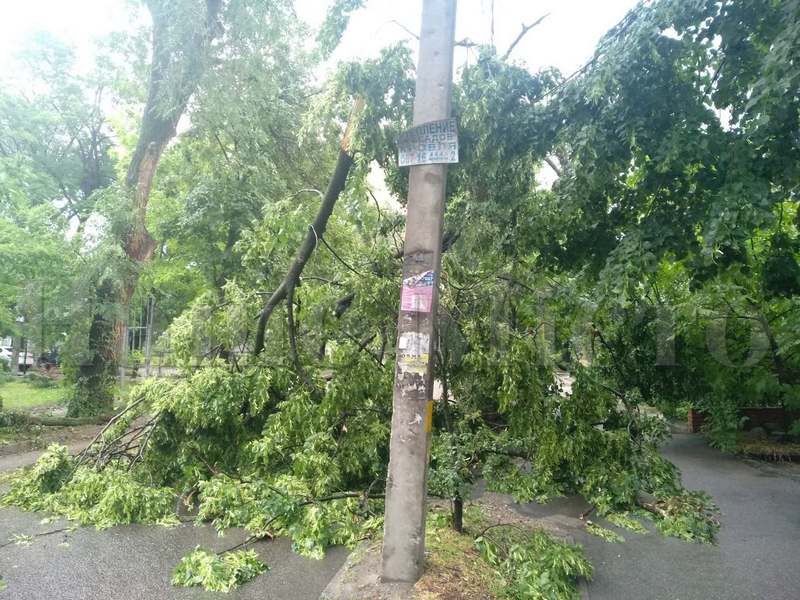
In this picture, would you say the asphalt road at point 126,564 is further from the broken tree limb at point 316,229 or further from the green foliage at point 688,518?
the green foliage at point 688,518

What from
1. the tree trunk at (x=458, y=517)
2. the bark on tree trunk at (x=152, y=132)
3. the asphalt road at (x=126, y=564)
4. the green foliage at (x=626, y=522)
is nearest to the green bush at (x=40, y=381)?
the bark on tree trunk at (x=152, y=132)

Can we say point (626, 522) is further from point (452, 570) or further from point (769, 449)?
point (769, 449)

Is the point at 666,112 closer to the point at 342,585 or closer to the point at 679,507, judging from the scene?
the point at 679,507

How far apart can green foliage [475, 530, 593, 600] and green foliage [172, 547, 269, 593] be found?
191 cm

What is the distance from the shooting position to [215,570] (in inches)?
184

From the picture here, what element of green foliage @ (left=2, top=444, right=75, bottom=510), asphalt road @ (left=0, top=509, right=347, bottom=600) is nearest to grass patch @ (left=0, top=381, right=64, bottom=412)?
green foliage @ (left=2, top=444, right=75, bottom=510)

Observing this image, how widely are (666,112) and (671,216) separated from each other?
2.91 feet

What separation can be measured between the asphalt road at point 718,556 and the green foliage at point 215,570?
2810mm

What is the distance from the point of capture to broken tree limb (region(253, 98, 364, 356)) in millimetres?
5930

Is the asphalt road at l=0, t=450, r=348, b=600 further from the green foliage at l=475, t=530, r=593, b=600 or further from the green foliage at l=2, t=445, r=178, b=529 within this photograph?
the green foliage at l=475, t=530, r=593, b=600

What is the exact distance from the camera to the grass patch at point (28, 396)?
15827mm

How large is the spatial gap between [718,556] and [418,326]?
419 centimetres

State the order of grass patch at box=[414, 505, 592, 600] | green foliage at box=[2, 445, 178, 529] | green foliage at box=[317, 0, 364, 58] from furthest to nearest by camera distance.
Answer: green foliage at box=[2, 445, 178, 529] < green foliage at box=[317, 0, 364, 58] < grass patch at box=[414, 505, 592, 600]

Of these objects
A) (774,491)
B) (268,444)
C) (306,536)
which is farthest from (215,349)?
(774,491)
